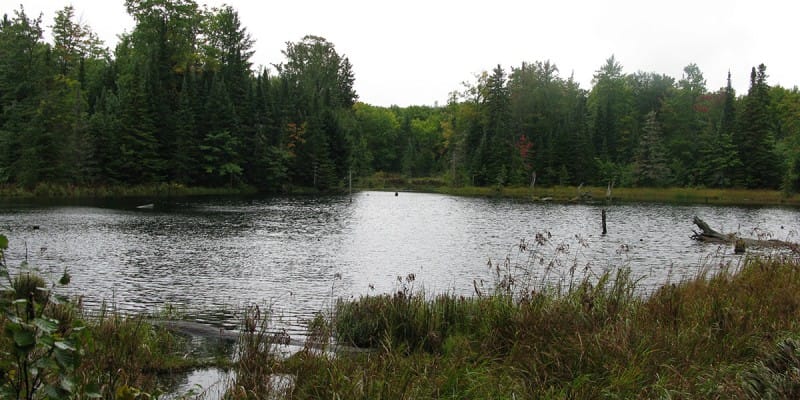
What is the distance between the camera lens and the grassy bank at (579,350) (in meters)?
5.89

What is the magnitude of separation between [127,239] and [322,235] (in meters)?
10.1

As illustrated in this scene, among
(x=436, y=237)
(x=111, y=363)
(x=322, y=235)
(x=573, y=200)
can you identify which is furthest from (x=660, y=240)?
(x=573, y=200)

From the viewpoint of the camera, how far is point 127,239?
28.8 m

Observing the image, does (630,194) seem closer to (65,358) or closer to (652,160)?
(652,160)

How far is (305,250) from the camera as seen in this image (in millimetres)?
27344

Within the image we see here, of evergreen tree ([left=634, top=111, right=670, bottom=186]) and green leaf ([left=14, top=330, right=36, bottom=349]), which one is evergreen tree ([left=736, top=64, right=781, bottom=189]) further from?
green leaf ([left=14, top=330, right=36, bottom=349])

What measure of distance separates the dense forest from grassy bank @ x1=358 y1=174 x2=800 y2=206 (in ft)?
7.68

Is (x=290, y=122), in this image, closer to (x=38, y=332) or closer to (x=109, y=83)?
(x=109, y=83)

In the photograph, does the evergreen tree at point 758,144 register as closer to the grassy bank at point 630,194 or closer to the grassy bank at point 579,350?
the grassy bank at point 630,194

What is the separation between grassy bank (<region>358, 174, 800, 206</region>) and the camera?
69.9 meters

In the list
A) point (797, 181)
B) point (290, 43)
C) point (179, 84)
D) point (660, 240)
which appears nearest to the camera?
point (660, 240)

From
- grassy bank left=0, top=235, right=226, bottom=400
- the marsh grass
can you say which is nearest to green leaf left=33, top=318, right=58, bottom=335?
grassy bank left=0, top=235, right=226, bottom=400

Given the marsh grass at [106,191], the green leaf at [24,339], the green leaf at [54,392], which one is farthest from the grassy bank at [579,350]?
the marsh grass at [106,191]

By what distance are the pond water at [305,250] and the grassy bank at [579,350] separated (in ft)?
5.25
